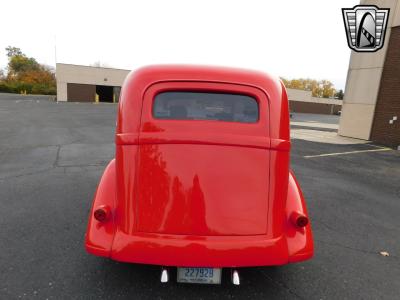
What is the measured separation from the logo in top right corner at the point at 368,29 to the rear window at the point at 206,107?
38.6 ft

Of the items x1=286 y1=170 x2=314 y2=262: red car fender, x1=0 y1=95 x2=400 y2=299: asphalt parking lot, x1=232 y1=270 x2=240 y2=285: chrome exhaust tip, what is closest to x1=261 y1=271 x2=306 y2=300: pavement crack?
x1=0 y1=95 x2=400 y2=299: asphalt parking lot

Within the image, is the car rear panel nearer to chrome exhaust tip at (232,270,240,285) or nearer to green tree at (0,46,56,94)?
chrome exhaust tip at (232,270,240,285)

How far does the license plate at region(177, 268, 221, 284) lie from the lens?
2.37 meters

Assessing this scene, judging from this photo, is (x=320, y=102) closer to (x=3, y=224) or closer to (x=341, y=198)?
(x=341, y=198)

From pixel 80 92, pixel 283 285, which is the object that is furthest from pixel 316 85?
pixel 283 285

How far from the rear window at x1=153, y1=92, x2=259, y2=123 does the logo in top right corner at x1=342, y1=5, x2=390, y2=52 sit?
38.6ft

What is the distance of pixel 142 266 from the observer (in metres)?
3.01

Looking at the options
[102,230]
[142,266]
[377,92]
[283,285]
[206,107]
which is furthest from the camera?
[377,92]

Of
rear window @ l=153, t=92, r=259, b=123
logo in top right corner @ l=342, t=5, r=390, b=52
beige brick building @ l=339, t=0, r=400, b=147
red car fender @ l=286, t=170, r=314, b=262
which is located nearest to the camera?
red car fender @ l=286, t=170, r=314, b=262

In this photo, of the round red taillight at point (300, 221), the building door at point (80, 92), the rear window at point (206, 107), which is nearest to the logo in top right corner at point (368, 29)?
the rear window at point (206, 107)

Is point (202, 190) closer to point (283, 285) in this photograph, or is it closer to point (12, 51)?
point (283, 285)

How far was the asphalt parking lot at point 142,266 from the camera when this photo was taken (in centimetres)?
268

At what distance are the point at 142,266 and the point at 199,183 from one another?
4.35 feet

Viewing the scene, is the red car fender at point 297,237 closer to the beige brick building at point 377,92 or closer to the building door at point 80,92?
the beige brick building at point 377,92
